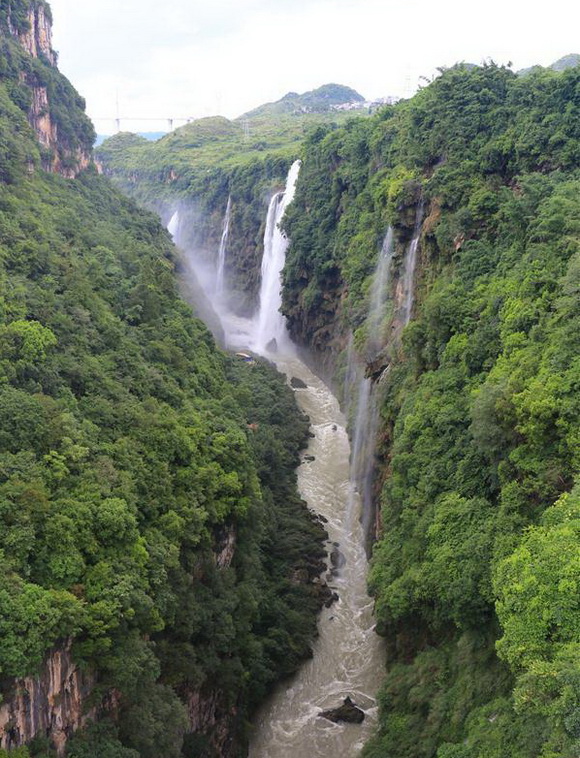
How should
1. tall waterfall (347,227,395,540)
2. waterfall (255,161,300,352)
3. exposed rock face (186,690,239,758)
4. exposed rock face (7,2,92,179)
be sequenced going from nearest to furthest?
1. exposed rock face (186,690,239,758)
2. tall waterfall (347,227,395,540)
3. exposed rock face (7,2,92,179)
4. waterfall (255,161,300,352)

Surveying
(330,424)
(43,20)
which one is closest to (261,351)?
(330,424)

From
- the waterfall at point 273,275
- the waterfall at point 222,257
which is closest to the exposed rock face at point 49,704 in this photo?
the waterfall at point 273,275

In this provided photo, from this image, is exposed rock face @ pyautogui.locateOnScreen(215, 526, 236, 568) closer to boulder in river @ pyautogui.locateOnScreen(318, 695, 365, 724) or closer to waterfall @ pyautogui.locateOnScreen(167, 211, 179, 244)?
boulder in river @ pyautogui.locateOnScreen(318, 695, 365, 724)

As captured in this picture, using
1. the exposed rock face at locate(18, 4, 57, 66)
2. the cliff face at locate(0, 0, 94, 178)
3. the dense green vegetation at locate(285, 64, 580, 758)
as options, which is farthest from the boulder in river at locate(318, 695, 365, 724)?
the exposed rock face at locate(18, 4, 57, 66)

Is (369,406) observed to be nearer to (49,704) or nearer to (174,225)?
(49,704)

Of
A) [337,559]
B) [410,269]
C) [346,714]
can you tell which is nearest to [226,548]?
[346,714]
